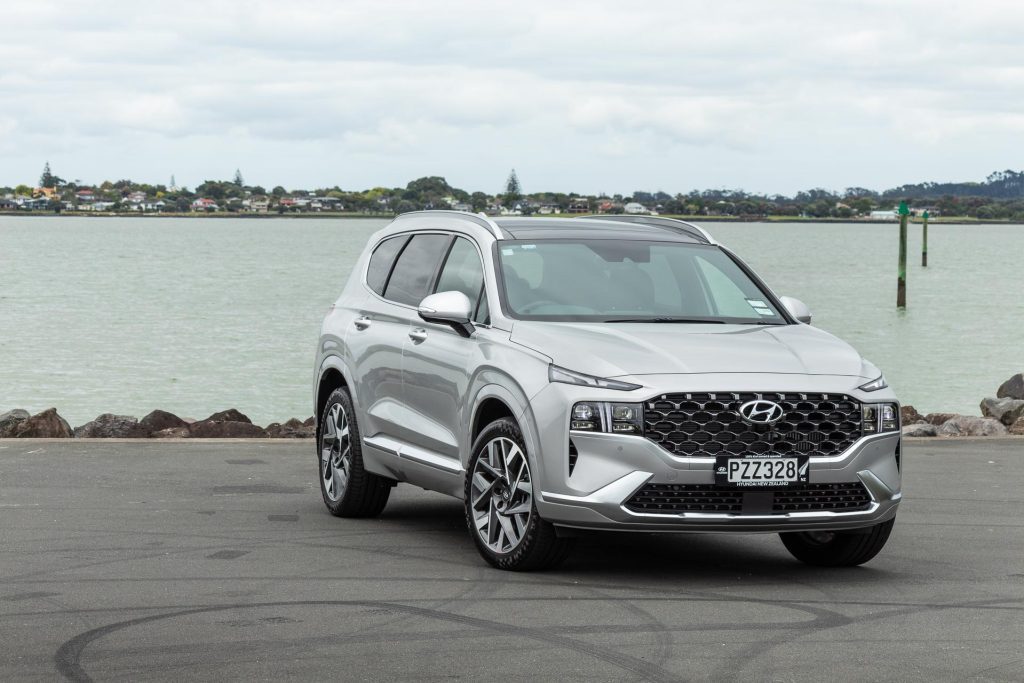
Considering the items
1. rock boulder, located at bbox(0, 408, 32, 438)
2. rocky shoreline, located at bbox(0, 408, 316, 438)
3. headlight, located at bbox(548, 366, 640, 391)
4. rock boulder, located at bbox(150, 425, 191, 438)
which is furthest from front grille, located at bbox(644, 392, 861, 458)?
rock boulder, located at bbox(0, 408, 32, 438)

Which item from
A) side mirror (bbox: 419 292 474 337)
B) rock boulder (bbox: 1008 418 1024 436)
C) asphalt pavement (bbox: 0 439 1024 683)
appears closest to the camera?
asphalt pavement (bbox: 0 439 1024 683)

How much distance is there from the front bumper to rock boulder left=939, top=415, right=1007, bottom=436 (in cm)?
1040

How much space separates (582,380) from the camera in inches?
308

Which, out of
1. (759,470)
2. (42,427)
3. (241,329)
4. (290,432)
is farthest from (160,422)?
(241,329)

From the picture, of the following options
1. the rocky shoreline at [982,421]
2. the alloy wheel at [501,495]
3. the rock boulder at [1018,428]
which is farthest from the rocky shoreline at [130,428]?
the alloy wheel at [501,495]

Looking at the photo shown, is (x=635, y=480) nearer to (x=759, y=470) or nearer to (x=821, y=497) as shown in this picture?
(x=759, y=470)

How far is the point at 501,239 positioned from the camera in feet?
30.5

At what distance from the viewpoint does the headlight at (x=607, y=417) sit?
7.69 m

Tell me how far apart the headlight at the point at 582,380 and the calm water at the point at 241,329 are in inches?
945

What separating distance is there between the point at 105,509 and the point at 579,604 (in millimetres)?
4130

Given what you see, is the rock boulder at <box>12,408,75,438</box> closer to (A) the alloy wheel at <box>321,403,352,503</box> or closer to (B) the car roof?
(A) the alloy wheel at <box>321,403,352,503</box>

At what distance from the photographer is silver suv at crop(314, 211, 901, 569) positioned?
7.72 meters

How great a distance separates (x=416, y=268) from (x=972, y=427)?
10010 mm

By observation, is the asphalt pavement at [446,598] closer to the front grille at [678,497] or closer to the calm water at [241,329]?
the front grille at [678,497]
